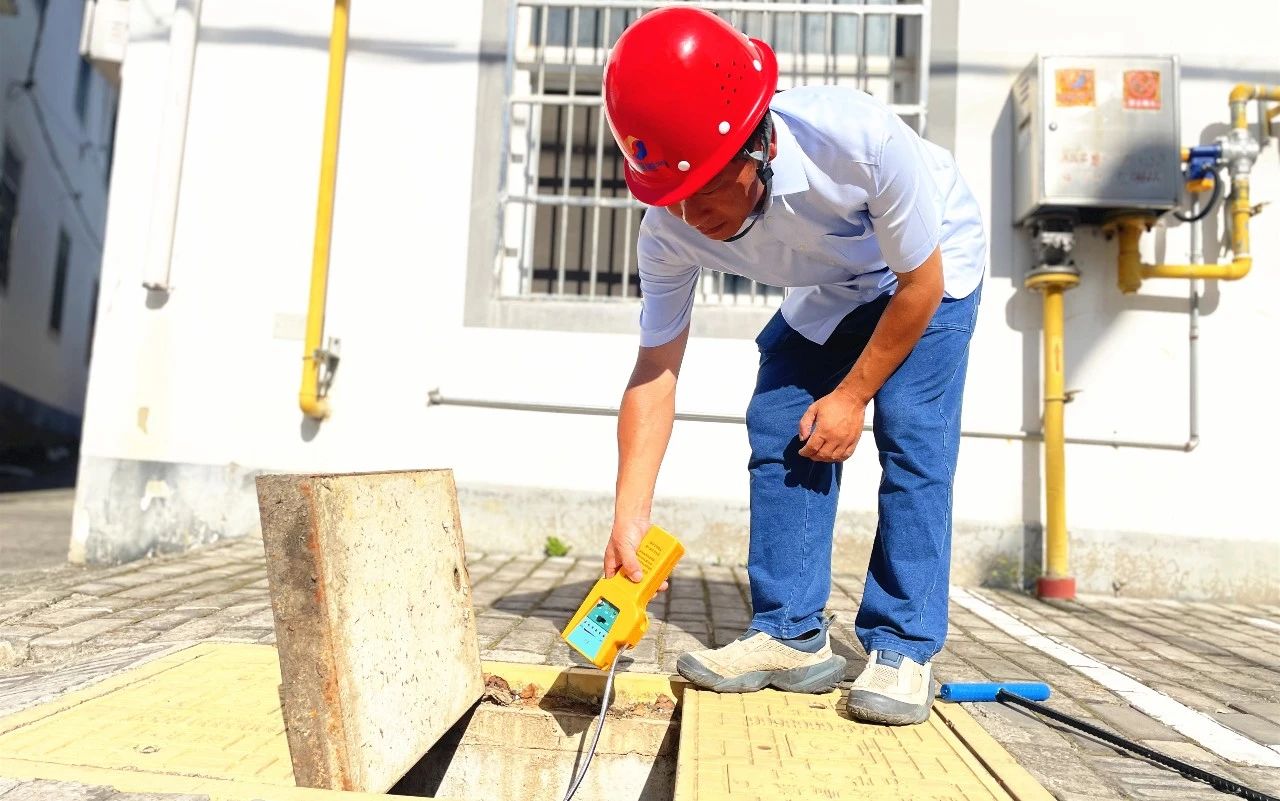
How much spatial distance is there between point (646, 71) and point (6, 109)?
13.1 meters

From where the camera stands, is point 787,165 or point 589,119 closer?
point 787,165

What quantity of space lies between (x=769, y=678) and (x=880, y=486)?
563mm

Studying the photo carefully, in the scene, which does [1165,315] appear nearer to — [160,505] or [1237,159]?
[1237,159]

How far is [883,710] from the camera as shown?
1.92m

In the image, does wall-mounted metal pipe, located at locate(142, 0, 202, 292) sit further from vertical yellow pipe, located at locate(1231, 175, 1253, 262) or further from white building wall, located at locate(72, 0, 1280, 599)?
vertical yellow pipe, located at locate(1231, 175, 1253, 262)

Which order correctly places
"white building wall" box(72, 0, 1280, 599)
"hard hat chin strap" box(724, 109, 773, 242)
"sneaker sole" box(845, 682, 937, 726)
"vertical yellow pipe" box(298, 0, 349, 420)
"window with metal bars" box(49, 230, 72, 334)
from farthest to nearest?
"window with metal bars" box(49, 230, 72, 334) → "vertical yellow pipe" box(298, 0, 349, 420) → "white building wall" box(72, 0, 1280, 599) → "sneaker sole" box(845, 682, 937, 726) → "hard hat chin strap" box(724, 109, 773, 242)

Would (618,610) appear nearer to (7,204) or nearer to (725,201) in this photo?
(725,201)

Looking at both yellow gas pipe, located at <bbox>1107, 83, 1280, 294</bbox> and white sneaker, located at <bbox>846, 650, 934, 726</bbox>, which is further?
yellow gas pipe, located at <bbox>1107, 83, 1280, 294</bbox>

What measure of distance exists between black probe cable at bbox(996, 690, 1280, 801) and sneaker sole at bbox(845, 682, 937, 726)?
1.24 ft

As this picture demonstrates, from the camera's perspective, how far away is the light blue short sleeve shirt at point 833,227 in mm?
1775

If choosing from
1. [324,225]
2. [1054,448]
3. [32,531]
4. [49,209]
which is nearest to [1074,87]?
[1054,448]

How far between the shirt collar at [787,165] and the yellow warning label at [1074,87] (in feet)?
9.73

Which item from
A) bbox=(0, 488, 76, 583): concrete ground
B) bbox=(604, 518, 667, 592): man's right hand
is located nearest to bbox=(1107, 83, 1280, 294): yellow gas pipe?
bbox=(604, 518, 667, 592): man's right hand

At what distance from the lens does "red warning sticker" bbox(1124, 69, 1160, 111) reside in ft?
13.5
